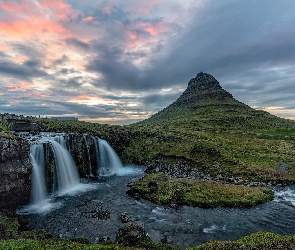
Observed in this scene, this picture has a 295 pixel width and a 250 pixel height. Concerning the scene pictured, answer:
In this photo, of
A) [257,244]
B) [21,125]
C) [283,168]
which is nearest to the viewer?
[257,244]

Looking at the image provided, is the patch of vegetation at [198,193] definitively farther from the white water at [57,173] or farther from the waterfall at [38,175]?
the waterfall at [38,175]

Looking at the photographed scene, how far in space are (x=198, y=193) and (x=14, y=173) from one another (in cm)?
2684

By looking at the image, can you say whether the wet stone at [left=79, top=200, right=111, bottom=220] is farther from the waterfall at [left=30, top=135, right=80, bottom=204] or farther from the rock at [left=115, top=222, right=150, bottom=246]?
the waterfall at [left=30, top=135, right=80, bottom=204]

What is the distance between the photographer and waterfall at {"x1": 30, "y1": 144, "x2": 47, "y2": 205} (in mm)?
34938

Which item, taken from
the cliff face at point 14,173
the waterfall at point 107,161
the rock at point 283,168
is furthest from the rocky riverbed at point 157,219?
the rock at point 283,168

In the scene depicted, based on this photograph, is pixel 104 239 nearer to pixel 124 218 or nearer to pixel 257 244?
pixel 124 218

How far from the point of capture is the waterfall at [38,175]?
34938 millimetres

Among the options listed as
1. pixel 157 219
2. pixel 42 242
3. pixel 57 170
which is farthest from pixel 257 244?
pixel 57 170

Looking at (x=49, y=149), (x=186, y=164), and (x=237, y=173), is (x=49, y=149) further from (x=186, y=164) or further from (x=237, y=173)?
(x=237, y=173)

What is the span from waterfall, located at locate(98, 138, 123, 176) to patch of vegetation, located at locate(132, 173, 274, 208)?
1300cm

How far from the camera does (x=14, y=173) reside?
31875 mm

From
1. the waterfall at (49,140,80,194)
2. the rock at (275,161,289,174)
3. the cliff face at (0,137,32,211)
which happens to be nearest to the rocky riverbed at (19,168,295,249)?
the cliff face at (0,137,32,211)

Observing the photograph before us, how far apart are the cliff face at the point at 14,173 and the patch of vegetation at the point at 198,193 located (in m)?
16.3

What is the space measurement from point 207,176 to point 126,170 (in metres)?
18.7
